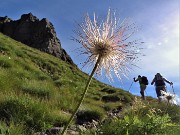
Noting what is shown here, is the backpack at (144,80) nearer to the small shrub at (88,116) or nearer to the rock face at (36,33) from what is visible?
the small shrub at (88,116)

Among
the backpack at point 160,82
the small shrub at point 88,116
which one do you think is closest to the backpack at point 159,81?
the backpack at point 160,82

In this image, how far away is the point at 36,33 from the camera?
94.4 metres

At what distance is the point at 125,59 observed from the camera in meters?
5.04

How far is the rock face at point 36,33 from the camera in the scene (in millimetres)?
84906

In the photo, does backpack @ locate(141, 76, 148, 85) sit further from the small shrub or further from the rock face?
the rock face

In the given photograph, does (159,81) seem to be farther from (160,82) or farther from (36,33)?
(36,33)

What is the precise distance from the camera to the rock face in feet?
279

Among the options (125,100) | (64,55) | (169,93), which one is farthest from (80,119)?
(64,55)

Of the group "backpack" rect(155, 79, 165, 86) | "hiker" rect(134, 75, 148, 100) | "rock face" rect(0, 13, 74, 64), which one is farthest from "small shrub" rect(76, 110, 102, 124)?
"rock face" rect(0, 13, 74, 64)

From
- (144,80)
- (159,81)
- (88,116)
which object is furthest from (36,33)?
(88,116)

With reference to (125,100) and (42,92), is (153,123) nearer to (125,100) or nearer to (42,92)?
(42,92)

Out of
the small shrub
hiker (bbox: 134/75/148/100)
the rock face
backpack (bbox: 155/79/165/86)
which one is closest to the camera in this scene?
the small shrub

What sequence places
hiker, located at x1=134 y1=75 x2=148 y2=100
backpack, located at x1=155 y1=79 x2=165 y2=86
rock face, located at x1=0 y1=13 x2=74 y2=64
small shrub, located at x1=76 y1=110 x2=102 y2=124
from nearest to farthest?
small shrub, located at x1=76 y1=110 x2=102 y2=124 → backpack, located at x1=155 y1=79 x2=165 y2=86 → hiker, located at x1=134 y1=75 x2=148 y2=100 → rock face, located at x1=0 y1=13 x2=74 y2=64

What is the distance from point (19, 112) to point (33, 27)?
3543 inches
